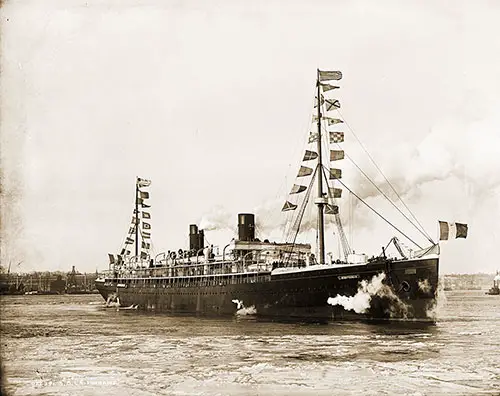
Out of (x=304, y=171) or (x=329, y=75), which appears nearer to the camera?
(x=329, y=75)

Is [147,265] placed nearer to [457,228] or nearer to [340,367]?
[457,228]

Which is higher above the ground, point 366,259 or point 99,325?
point 366,259

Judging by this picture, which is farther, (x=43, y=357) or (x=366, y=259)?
(x=366, y=259)

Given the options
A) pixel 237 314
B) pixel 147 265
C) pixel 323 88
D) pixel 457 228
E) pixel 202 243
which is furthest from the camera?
pixel 147 265

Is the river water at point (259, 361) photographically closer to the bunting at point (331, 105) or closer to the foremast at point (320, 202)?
the foremast at point (320, 202)

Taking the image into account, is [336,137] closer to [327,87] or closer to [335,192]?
[327,87]

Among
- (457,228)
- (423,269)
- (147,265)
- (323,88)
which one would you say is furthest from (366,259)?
(147,265)

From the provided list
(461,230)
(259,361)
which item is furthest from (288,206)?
(259,361)
